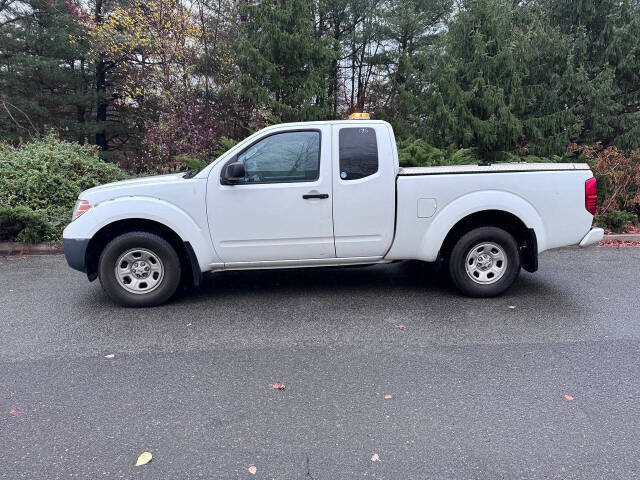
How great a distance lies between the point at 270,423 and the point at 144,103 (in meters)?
14.4

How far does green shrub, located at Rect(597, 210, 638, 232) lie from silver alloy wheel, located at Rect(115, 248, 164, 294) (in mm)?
8320

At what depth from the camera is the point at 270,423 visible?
2898mm

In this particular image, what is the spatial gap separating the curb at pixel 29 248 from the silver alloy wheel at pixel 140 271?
13.1 ft

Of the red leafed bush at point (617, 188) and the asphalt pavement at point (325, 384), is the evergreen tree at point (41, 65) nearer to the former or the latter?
the asphalt pavement at point (325, 384)

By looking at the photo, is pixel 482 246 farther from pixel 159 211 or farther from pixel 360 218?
pixel 159 211

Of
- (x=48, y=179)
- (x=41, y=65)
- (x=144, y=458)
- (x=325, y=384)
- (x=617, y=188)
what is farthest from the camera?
(x=41, y=65)

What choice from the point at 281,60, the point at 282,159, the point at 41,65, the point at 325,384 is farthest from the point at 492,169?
the point at 41,65

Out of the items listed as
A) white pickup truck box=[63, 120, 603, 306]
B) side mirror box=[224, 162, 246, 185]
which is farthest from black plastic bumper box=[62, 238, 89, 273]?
side mirror box=[224, 162, 246, 185]

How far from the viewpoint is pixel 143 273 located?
506 centimetres

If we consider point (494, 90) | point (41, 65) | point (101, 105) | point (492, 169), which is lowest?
point (492, 169)

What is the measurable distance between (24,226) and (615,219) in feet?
36.1

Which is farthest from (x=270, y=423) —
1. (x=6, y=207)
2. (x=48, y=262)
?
(x=6, y=207)

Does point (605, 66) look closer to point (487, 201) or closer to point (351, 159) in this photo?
point (487, 201)

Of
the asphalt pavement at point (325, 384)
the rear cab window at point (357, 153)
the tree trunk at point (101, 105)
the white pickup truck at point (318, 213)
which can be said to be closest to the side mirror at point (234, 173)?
the white pickup truck at point (318, 213)
